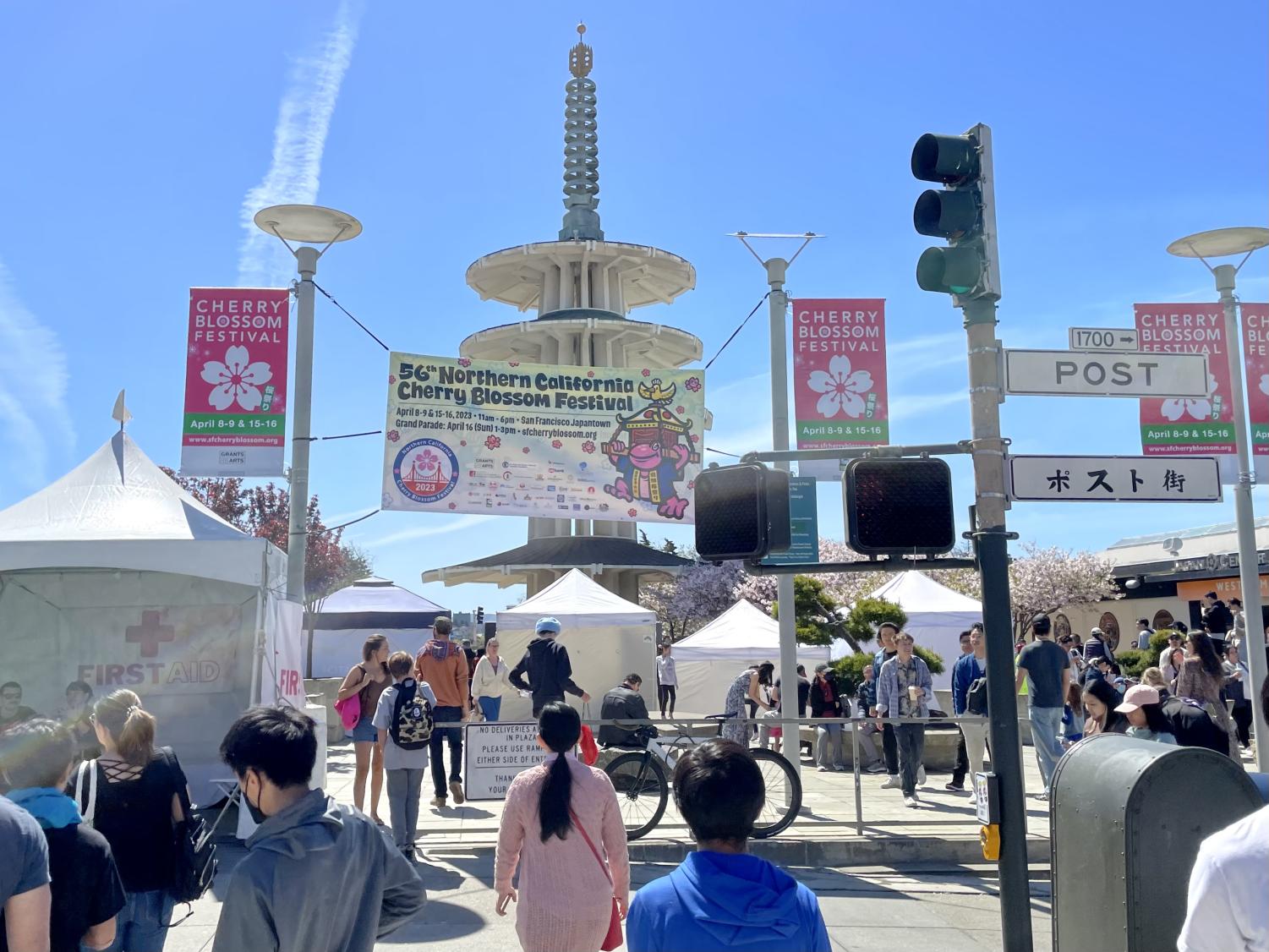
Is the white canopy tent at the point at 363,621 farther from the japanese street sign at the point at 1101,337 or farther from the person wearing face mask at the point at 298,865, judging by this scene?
the person wearing face mask at the point at 298,865

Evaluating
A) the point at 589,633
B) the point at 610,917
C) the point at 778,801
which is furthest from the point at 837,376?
the point at 589,633

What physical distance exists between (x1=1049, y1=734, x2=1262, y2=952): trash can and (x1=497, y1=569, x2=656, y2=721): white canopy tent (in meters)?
15.7

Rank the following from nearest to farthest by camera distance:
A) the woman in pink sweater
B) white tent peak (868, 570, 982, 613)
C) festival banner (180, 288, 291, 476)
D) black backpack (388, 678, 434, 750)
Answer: the woman in pink sweater, black backpack (388, 678, 434, 750), festival banner (180, 288, 291, 476), white tent peak (868, 570, 982, 613)

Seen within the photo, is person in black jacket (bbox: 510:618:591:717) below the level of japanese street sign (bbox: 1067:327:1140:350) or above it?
below

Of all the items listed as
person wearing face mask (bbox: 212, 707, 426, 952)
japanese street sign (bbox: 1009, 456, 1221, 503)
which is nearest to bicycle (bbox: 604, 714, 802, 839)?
japanese street sign (bbox: 1009, 456, 1221, 503)

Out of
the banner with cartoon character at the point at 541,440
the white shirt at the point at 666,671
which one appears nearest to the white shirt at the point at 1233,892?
the banner with cartoon character at the point at 541,440

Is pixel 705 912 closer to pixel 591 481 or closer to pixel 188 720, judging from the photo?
pixel 188 720

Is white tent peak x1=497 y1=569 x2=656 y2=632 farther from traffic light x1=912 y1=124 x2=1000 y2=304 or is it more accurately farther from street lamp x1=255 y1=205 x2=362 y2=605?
traffic light x1=912 y1=124 x2=1000 y2=304

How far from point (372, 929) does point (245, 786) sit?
547mm

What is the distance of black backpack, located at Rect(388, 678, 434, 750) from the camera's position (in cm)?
891

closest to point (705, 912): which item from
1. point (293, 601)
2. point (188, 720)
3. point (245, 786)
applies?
point (245, 786)

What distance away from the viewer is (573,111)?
35.1 meters

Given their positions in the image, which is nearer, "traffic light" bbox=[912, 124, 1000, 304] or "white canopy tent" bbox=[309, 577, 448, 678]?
"traffic light" bbox=[912, 124, 1000, 304]

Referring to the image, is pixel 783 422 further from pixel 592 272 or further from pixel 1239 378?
pixel 592 272
